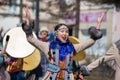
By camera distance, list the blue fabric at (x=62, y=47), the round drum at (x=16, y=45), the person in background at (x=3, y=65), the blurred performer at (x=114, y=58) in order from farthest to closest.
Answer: the round drum at (x=16, y=45) → the person in background at (x=3, y=65) → the blurred performer at (x=114, y=58) → the blue fabric at (x=62, y=47)

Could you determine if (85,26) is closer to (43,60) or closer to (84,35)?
(84,35)

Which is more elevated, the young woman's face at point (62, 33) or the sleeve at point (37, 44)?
the young woman's face at point (62, 33)

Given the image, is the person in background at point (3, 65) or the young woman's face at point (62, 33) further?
the person in background at point (3, 65)

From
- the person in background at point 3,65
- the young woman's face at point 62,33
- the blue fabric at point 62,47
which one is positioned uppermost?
the young woman's face at point 62,33

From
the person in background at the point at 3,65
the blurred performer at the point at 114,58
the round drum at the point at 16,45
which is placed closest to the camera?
the blurred performer at the point at 114,58

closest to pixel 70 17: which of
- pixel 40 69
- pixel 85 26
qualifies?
pixel 85 26

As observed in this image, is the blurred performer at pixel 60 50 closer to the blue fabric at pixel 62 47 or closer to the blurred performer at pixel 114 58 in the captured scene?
the blue fabric at pixel 62 47

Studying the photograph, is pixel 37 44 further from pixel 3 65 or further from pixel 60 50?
pixel 3 65

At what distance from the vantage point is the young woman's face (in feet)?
20.1

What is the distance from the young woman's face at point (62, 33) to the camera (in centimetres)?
612

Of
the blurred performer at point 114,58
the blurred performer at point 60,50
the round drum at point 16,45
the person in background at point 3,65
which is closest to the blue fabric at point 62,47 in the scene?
the blurred performer at point 60,50

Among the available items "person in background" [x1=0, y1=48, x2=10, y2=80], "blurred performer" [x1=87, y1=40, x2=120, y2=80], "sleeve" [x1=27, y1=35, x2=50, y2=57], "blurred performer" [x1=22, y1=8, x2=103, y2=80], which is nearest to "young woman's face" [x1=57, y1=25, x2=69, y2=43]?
"blurred performer" [x1=22, y1=8, x2=103, y2=80]

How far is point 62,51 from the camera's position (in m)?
6.08

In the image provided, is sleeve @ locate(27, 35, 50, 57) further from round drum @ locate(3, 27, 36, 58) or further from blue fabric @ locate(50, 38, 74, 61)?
round drum @ locate(3, 27, 36, 58)
